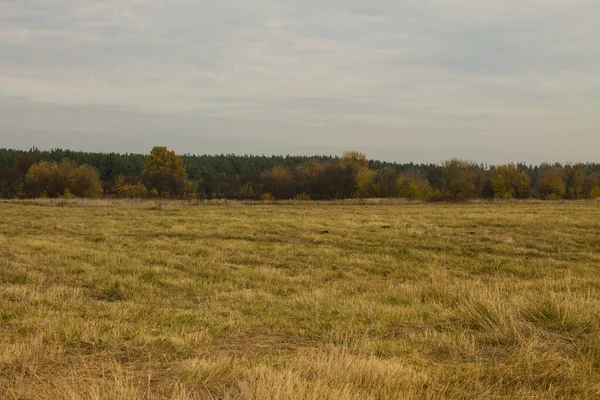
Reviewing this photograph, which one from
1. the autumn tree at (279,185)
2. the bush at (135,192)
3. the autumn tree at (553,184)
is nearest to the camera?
the bush at (135,192)

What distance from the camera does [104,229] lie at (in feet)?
83.2

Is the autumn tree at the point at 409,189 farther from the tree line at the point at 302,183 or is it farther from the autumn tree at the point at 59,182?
the autumn tree at the point at 59,182

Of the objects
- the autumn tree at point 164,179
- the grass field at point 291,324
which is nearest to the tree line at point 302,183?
the autumn tree at point 164,179

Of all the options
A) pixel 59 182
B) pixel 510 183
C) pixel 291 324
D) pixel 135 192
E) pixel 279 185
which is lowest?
pixel 291 324

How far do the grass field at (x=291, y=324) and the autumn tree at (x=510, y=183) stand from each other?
2853 inches

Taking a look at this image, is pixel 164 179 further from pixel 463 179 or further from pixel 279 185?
pixel 463 179

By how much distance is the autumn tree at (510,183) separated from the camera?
288ft

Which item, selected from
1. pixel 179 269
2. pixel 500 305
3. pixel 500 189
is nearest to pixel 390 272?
pixel 179 269

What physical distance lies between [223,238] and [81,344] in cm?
1659

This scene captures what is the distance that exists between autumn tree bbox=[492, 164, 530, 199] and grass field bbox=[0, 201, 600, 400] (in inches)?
2853

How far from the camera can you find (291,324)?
26.6 feet

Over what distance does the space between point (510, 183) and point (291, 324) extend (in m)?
87.1

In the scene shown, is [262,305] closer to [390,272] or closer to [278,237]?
[390,272]

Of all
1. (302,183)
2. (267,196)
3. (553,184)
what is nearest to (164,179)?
(267,196)
